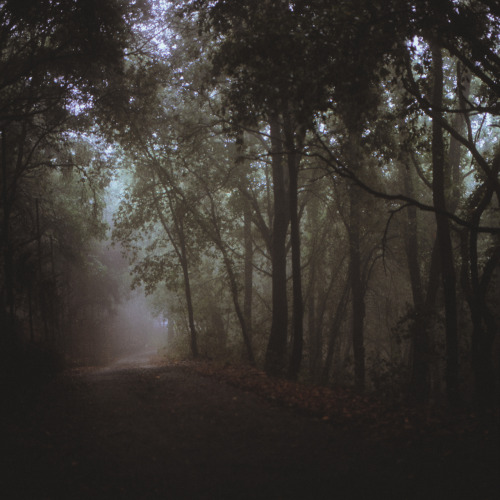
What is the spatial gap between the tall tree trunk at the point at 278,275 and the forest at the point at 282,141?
0.26 feet

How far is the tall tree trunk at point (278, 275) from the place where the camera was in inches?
636

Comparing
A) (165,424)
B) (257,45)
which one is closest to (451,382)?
(165,424)

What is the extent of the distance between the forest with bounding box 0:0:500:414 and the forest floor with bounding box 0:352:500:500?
3162 mm

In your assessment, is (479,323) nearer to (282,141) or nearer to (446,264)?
(446,264)

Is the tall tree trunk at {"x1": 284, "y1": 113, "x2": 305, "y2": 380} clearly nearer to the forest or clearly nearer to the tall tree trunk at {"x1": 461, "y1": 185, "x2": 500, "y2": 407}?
the forest

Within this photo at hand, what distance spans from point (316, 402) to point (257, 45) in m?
6.70

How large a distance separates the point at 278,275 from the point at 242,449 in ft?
33.5

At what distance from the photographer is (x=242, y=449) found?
684 cm

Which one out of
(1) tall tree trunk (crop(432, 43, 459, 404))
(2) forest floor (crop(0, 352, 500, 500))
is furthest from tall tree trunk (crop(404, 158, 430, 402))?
(2) forest floor (crop(0, 352, 500, 500))

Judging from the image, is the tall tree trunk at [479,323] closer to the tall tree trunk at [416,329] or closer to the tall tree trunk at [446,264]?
the tall tree trunk at [446,264]

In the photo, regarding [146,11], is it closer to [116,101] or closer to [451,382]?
Result: [116,101]

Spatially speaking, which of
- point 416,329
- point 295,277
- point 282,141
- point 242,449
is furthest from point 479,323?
point 242,449

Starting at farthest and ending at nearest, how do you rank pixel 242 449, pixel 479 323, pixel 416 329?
pixel 416 329 < pixel 479 323 < pixel 242 449

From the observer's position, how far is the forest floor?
17.5ft
